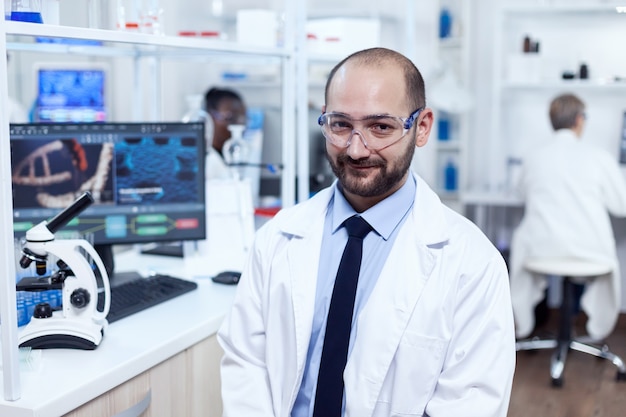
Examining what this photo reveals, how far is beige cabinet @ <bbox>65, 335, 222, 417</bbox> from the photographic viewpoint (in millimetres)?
1475

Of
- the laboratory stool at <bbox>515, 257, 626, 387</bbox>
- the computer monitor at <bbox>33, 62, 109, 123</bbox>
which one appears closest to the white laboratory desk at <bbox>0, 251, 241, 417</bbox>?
the computer monitor at <bbox>33, 62, 109, 123</bbox>

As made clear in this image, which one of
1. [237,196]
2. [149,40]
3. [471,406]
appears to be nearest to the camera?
[471,406]

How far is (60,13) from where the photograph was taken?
1.48 meters

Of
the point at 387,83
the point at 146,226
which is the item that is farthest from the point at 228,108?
the point at 387,83

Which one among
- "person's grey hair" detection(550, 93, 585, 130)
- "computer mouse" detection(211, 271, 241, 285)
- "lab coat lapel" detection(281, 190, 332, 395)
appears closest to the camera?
"lab coat lapel" detection(281, 190, 332, 395)

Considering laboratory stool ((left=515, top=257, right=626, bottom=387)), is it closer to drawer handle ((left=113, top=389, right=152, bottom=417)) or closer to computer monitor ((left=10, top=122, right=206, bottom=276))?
computer monitor ((left=10, top=122, right=206, bottom=276))

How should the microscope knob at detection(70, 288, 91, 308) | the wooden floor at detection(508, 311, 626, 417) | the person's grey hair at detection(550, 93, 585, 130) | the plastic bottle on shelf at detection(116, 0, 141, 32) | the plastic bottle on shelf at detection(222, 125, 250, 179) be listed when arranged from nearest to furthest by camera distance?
the microscope knob at detection(70, 288, 91, 308)
the plastic bottle on shelf at detection(116, 0, 141, 32)
the plastic bottle on shelf at detection(222, 125, 250, 179)
the wooden floor at detection(508, 311, 626, 417)
the person's grey hair at detection(550, 93, 585, 130)

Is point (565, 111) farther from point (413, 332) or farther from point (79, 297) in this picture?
point (79, 297)

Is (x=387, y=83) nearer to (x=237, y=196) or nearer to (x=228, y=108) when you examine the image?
(x=237, y=196)

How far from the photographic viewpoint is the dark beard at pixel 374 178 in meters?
1.44

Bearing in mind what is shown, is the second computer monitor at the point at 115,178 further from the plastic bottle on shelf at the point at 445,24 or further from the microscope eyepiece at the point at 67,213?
the plastic bottle on shelf at the point at 445,24

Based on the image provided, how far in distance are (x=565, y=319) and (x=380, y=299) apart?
2669 millimetres

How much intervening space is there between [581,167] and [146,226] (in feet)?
8.04

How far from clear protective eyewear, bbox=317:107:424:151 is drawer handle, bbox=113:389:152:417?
2.14 ft
